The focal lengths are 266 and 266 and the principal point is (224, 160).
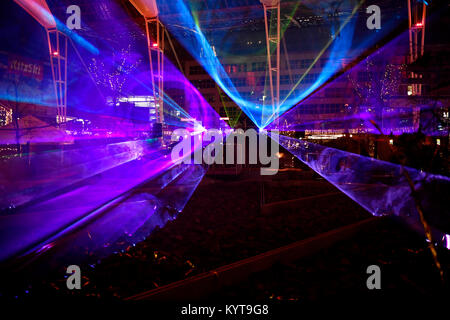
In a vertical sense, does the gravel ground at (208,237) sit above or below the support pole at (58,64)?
below

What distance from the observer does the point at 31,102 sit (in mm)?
15781

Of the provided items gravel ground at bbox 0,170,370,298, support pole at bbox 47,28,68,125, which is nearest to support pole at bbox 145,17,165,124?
support pole at bbox 47,28,68,125

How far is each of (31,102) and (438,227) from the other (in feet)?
63.5

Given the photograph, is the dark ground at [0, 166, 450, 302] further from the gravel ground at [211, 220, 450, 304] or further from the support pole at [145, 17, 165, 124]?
the support pole at [145, 17, 165, 124]

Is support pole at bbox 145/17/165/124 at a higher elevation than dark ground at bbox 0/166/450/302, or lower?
higher

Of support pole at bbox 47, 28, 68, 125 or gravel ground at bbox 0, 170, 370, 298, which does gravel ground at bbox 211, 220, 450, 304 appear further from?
support pole at bbox 47, 28, 68, 125

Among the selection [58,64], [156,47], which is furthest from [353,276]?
[58,64]

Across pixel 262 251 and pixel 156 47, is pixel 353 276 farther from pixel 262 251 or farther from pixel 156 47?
pixel 156 47

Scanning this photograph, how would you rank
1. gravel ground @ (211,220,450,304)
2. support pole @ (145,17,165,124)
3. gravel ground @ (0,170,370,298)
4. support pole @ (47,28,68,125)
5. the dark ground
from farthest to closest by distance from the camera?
support pole @ (145,17,165,124) < support pole @ (47,28,68,125) < gravel ground @ (0,170,370,298) < the dark ground < gravel ground @ (211,220,450,304)

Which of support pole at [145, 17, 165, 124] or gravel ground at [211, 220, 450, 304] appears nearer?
gravel ground at [211, 220, 450, 304]

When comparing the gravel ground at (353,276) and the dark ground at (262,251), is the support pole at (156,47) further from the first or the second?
the gravel ground at (353,276)

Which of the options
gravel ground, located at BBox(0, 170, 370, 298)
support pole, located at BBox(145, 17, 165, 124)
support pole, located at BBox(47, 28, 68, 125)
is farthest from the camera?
support pole, located at BBox(145, 17, 165, 124)

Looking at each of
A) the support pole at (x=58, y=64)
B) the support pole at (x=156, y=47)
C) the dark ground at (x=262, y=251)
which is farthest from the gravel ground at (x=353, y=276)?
the support pole at (x=58, y=64)
